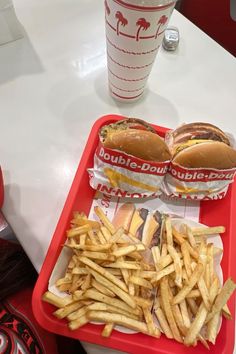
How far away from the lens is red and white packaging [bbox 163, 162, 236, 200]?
0.86m

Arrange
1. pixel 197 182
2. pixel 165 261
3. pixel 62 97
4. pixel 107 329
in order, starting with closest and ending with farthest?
1. pixel 107 329
2. pixel 165 261
3. pixel 197 182
4. pixel 62 97

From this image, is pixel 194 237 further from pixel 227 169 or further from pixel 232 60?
pixel 232 60

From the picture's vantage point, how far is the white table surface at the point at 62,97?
0.91 meters

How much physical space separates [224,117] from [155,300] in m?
0.70

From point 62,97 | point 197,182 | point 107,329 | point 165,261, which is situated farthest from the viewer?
point 62,97

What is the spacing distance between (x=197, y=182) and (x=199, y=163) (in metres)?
0.06

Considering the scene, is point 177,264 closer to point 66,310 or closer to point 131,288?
point 131,288

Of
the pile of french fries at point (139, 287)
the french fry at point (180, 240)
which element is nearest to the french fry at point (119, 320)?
the pile of french fries at point (139, 287)

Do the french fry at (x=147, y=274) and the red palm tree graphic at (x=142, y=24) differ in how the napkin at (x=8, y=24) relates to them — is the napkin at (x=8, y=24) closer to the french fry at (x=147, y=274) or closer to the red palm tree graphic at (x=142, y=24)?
the red palm tree graphic at (x=142, y=24)

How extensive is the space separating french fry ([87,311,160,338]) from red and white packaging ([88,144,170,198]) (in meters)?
0.33

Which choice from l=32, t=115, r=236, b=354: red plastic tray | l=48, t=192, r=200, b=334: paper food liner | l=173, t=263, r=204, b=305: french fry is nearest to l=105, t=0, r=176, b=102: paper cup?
l=32, t=115, r=236, b=354: red plastic tray

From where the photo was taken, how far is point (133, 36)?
82cm

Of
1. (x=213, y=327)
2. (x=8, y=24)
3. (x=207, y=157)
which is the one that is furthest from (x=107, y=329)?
(x=8, y=24)

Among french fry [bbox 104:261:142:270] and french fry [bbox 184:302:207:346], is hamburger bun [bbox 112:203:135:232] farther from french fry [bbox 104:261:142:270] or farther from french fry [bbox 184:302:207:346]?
french fry [bbox 184:302:207:346]
